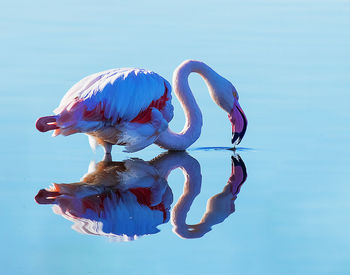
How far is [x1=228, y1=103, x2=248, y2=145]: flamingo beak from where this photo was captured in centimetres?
890

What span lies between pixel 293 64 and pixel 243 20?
4158 millimetres

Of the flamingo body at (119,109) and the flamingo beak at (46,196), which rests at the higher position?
the flamingo body at (119,109)

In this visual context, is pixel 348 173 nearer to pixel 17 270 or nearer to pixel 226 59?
pixel 17 270

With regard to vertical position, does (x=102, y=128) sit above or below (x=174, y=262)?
above

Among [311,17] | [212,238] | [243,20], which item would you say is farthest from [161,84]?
[311,17]

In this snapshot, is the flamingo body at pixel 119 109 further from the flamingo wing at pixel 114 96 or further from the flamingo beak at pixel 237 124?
the flamingo beak at pixel 237 124

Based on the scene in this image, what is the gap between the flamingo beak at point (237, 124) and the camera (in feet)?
29.2

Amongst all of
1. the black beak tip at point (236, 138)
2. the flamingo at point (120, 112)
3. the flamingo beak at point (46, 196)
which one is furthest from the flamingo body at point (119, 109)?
the black beak tip at point (236, 138)

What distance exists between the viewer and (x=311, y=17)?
17984 mm

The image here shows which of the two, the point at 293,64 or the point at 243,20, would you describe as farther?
the point at 243,20

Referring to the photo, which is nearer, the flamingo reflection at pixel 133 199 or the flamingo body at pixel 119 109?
the flamingo reflection at pixel 133 199

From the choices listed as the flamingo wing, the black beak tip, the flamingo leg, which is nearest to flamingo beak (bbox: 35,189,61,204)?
the flamingo wing

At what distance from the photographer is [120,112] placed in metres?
7.79

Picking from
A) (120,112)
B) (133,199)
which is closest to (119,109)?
(120,112)
